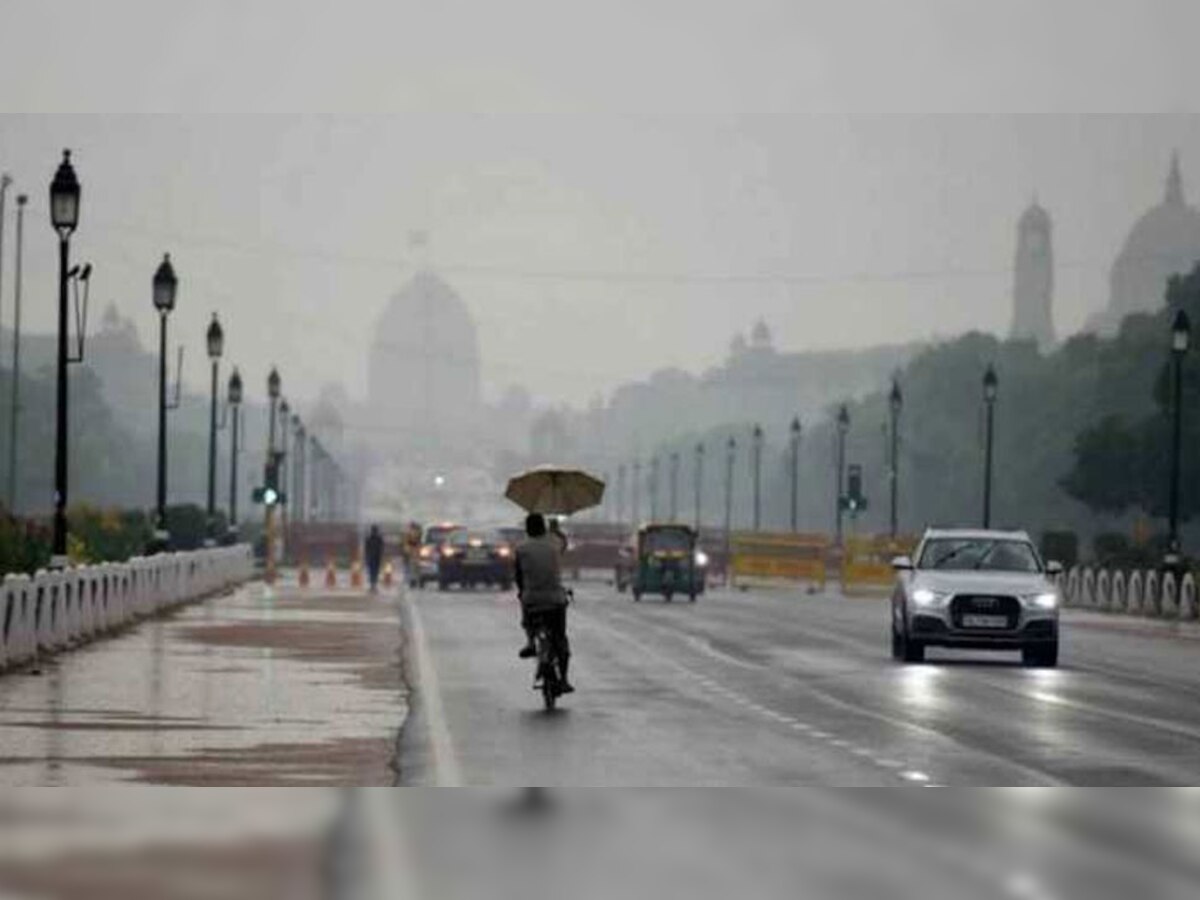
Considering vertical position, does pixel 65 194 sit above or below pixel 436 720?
above

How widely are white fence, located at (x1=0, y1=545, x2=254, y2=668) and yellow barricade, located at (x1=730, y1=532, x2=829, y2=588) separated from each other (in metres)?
51.3

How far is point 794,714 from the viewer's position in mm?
34094

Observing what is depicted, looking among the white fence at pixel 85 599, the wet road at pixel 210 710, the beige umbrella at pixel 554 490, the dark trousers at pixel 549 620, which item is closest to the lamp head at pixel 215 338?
the white fence at pixel 85 599

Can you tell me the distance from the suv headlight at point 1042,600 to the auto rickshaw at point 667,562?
→ 41.5 metres

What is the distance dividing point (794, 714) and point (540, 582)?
9.55 feet

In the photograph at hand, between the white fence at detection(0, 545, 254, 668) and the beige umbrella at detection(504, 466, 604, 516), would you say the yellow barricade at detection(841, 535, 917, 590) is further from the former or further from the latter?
the beige umbrella at detection(504, 466, 604, 516)

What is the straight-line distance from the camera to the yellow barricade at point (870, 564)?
11444 centimetres

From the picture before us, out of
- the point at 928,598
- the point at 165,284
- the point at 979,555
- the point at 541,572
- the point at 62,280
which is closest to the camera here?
the point at 541,572

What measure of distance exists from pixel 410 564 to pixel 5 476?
7092 cm

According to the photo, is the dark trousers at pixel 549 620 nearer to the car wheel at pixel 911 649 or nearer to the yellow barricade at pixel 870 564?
the car wheel at pixel 911 649

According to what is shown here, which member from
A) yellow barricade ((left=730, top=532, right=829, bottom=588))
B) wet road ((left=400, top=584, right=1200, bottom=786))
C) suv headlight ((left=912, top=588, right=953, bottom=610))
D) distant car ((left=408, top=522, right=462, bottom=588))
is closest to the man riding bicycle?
wet road ((left=400, top=584, right=1200, bottom=786))

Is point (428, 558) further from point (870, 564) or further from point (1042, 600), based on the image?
point (1042, 600)

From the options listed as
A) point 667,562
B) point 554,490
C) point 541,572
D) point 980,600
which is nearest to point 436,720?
point 541,572

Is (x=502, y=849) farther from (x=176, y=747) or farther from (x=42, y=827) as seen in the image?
(x=176, y=747)
